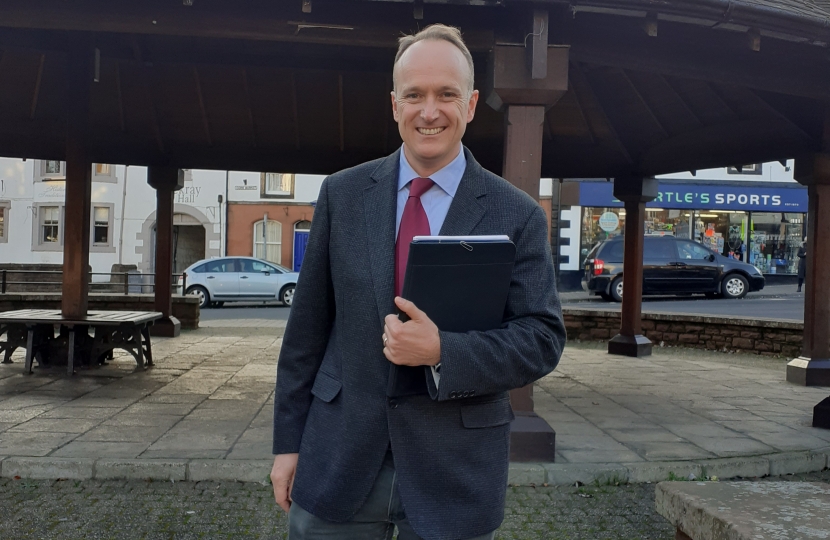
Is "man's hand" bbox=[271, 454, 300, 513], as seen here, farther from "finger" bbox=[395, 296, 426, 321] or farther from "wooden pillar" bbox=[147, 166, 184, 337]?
"wooden pillar" bbox=[147, 166, 184, 337]

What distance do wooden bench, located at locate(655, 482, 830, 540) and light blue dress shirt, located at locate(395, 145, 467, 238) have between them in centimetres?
122

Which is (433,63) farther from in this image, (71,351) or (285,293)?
(285,293)

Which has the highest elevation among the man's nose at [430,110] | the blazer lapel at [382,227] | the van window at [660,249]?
the van window at [660,249]

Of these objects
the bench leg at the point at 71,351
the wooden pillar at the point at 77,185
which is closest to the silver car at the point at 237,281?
the wooden pillar at the point at 77,185

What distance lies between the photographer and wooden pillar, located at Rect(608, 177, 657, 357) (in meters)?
10.8

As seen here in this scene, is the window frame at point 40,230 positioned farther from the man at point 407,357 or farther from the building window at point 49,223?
the man at point 407,357

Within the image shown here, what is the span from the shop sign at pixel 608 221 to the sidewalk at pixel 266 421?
1771cm

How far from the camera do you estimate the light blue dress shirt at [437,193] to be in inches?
72.7

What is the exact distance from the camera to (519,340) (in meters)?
1.70

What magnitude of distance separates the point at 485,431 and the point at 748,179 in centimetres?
2883

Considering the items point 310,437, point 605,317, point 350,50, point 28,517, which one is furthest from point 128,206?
point 310,437

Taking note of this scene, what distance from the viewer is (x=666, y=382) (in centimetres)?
877

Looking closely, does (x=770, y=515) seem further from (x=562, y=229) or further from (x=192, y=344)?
(x=562, y=229)

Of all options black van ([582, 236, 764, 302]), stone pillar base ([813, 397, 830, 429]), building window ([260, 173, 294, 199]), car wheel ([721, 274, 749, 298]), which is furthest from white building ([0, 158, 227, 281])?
stone pillar base ([813, 397, 830, 429])
